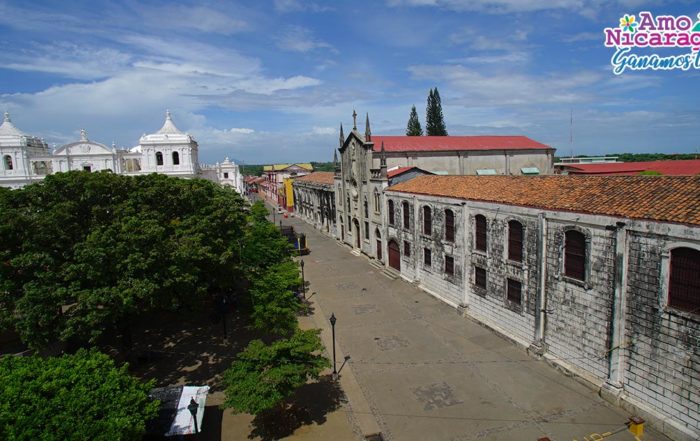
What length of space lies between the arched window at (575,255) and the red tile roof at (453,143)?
80.1 feet

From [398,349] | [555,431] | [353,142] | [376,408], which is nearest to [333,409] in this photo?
[376,408]

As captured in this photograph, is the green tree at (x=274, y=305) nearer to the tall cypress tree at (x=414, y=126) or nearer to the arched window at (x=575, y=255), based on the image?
the arched window at (x=575, y=255)

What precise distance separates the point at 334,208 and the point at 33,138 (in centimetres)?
4431

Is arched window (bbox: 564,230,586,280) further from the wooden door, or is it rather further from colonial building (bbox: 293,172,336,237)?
colonial building (bbox: 293,172,336,237)

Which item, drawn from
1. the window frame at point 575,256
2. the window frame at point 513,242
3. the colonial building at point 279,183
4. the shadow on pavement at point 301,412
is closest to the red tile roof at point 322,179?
the colonial building at point 279,183

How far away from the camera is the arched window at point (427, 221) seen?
27.1 m

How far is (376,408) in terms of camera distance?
1554 cm

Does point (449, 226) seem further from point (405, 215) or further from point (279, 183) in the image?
point (279, 183)

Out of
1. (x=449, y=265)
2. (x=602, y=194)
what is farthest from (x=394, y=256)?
(x=602, y=194)

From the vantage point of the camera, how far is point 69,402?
31.4ft

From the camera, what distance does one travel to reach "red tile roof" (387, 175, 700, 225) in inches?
544

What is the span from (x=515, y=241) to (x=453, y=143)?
84.9ft

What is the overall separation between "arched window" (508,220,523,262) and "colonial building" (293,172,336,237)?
104 ft

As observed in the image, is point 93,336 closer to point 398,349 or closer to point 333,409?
point 333,409
